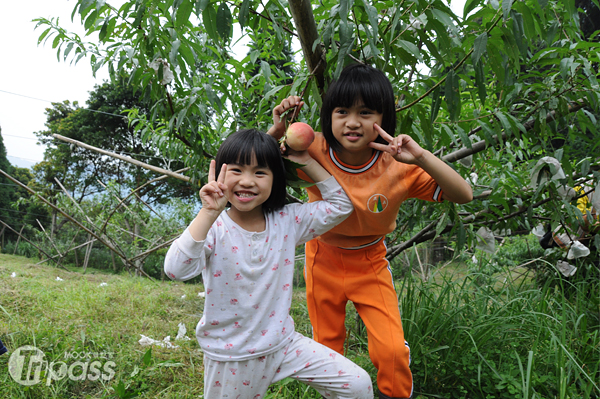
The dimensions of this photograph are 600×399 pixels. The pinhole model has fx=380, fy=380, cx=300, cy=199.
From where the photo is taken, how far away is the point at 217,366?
48.8 inches

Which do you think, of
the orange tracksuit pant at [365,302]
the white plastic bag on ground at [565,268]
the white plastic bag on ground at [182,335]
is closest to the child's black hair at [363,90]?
the orange tracksuit pant at [365,302]

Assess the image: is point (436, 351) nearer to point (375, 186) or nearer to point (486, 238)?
point (486, 238)

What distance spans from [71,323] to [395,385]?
2.58m

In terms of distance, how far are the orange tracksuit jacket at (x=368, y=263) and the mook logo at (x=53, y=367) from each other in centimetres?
138

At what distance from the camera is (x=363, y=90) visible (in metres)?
1.26

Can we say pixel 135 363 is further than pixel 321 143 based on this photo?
Yes

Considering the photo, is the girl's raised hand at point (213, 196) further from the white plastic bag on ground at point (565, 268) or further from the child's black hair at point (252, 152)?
the white plastic bag on ground at point (565, 268)

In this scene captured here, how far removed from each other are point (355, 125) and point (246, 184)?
42 centimetres

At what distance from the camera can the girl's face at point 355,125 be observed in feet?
4.24

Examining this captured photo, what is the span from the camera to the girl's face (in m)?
1.29

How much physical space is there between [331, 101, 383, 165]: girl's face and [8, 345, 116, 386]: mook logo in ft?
6.18

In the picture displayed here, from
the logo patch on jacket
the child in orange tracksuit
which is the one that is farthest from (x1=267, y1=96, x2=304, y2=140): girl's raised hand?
the logo patch on jacket

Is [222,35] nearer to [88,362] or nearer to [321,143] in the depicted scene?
[321,143]

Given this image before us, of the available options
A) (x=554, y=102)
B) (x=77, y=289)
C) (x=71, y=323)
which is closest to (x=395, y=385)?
(x=554, y=102)
